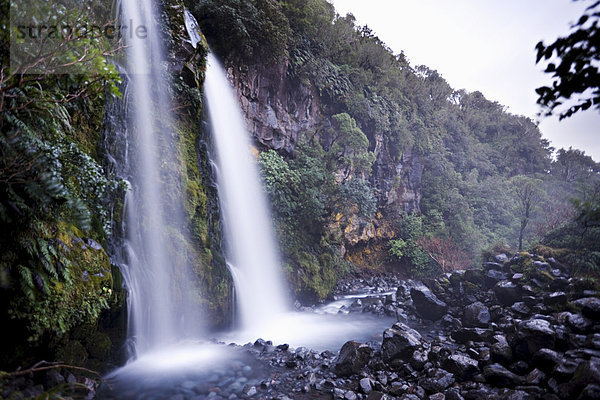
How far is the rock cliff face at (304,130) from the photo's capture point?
44.3 feet

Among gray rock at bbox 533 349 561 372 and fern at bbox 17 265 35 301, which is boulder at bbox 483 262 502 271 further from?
fern at bbox 17 265 35 301

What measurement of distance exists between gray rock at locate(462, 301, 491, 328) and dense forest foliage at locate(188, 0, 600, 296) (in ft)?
12.0

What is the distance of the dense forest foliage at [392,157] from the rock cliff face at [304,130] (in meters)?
0.38

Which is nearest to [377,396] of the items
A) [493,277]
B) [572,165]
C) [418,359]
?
[418,359]

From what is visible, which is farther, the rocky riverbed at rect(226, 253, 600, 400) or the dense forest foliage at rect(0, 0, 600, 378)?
the rocky riverbed at rect(226, 253, 600, 400)

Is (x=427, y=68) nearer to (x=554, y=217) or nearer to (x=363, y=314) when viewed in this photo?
(x=554, y=217)

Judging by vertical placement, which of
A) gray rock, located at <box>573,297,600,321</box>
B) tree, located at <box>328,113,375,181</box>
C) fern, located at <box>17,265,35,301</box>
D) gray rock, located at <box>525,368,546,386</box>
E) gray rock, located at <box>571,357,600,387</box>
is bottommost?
gray rock, located at <box>525,368,546,386</box>

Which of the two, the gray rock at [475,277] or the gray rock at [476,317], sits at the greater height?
the gray rock at [475,277]

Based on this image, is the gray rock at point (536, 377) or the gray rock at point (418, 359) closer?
the gray rock at point (536, 377)

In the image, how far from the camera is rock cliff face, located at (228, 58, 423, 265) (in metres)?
13.5

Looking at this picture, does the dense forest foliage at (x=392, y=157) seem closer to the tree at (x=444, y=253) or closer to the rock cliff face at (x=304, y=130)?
the tree at (x=444, y=253)

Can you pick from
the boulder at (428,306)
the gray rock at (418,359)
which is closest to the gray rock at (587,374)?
the gray rock at (418,359)

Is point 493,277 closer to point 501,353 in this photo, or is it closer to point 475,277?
point 475,277

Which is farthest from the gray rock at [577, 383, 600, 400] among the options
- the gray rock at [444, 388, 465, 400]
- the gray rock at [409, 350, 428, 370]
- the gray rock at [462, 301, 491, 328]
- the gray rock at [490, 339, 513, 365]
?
the gray rock at [462, 301, 491, 328]
